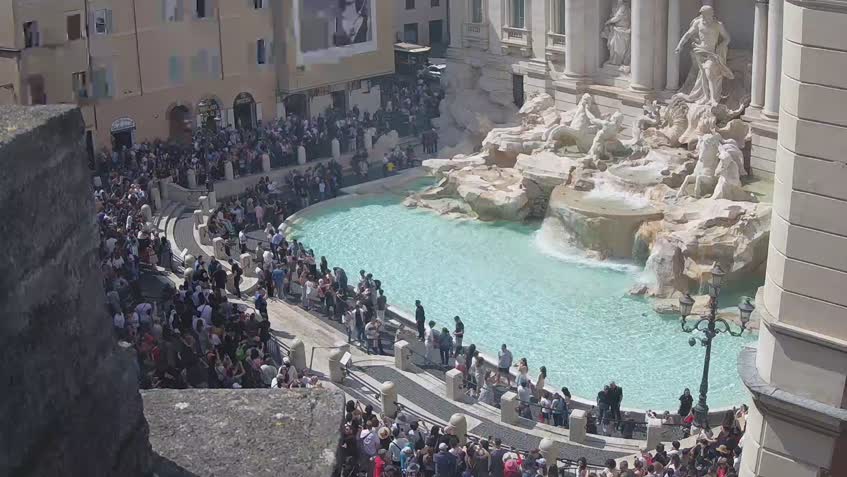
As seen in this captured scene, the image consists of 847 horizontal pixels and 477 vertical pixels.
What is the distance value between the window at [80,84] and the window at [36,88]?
1.18 meters

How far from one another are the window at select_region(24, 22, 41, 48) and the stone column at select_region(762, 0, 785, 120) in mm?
20062

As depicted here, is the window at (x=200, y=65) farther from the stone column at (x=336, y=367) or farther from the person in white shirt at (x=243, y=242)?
the stone column at (x=336, y=367)

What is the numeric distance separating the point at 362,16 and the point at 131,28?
8887mm

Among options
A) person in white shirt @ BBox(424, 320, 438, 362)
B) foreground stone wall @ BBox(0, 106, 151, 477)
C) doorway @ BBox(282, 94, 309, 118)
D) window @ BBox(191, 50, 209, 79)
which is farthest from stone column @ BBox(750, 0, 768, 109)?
foreground stone wall @ BBox(0, 106, 151, 477)

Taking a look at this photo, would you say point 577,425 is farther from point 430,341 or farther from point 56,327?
point 56,327

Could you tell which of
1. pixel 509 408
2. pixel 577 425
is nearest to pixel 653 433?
pixel 577 425

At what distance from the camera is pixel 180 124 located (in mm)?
40219

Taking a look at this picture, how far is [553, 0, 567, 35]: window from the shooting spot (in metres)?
38.2

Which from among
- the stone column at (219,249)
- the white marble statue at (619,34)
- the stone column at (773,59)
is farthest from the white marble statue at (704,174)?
the stone column at (219,249)

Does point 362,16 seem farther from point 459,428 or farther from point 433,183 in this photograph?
point 459,428

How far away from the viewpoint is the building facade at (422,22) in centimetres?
5250

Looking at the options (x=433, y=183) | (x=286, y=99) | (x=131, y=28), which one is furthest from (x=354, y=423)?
(x=286, y=99)

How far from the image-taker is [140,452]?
14.1 feet

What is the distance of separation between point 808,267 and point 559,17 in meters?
28.4
